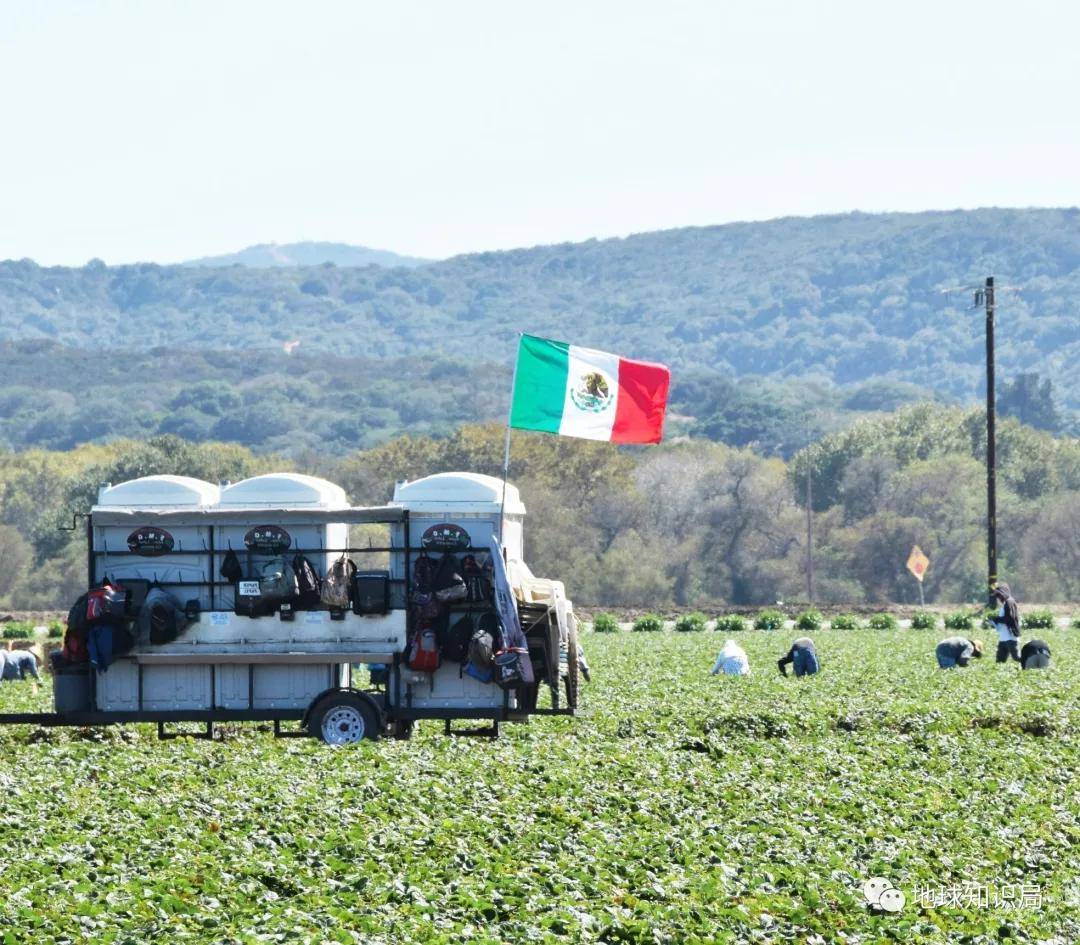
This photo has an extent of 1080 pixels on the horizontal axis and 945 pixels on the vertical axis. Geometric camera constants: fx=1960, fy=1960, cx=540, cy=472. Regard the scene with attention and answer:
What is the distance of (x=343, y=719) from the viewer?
22719 millimetres

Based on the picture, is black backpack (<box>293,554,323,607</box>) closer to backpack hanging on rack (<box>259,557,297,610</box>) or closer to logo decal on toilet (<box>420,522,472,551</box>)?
backpack hanging on rack (<box>259,557,297,610</box>)

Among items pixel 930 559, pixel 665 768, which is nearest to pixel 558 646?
pixel 665 768

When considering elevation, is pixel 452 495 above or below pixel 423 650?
above

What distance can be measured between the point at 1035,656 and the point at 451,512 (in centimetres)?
1482

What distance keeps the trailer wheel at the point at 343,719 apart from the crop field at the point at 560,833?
24.3 inches

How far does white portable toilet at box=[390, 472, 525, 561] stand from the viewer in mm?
22906

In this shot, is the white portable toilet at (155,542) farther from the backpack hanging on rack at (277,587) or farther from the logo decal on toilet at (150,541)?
the backpack hanging on rack at (277,587)

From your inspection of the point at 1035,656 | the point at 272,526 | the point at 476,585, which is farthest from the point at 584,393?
the point at 1035,656

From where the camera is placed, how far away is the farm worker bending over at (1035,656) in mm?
Result: 33812

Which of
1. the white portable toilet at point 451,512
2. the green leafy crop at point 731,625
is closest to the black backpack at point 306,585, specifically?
the white portable toilet at point 451,512

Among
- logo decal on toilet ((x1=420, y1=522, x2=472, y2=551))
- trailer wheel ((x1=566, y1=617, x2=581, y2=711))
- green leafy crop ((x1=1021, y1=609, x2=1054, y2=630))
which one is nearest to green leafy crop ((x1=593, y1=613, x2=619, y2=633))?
green leafy crop ((x1=1021, y1=609, x2=1054, y2=630))

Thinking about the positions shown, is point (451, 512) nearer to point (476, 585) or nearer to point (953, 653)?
point (476, 585)

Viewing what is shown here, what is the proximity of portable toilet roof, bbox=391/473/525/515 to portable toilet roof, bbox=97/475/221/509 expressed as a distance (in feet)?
7.78

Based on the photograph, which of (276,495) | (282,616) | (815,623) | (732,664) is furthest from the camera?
(815,623)
